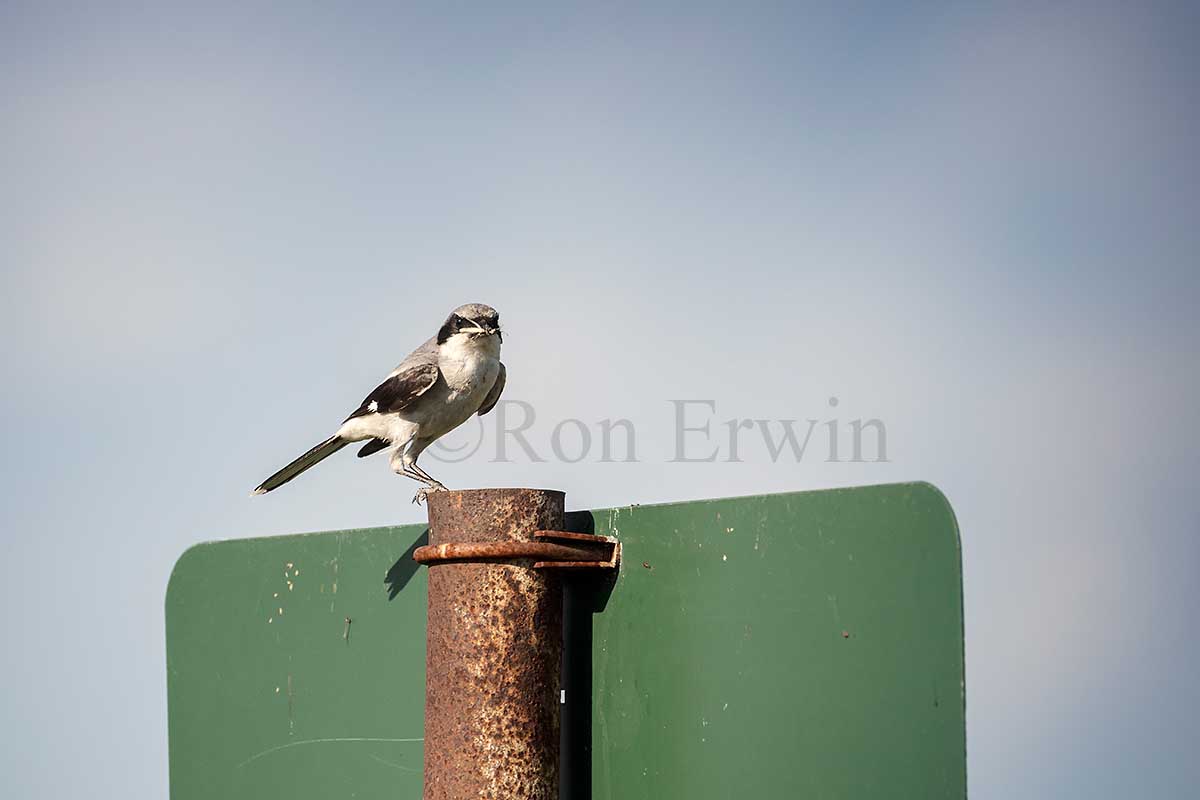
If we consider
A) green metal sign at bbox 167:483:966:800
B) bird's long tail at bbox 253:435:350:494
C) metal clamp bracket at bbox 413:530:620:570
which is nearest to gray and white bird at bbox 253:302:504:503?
bird's long tail at bbox 253:435:350:494

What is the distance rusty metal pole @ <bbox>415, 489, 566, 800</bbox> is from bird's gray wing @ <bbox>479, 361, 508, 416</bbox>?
13.3 ft

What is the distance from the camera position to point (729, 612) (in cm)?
246

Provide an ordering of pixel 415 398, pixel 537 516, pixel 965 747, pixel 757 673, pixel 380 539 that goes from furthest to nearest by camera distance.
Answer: pixel 415 398 < pixel 380 539 < pixel 537 516 < pixel 757 673 < pixel 965 747

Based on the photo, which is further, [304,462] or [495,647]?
[304,462]

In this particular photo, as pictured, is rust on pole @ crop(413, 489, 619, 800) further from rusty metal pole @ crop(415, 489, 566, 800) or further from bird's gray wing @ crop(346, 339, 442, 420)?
bird's gray wing @ crop(346, 339, 442, 420)

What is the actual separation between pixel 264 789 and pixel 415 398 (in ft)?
9.66

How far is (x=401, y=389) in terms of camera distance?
6.12 metres

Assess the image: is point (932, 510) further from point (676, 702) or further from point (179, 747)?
point (179, 747)

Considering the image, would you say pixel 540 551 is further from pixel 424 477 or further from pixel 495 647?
pixel 424 477

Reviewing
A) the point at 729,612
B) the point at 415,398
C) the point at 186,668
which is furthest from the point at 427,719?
the point at 415,398

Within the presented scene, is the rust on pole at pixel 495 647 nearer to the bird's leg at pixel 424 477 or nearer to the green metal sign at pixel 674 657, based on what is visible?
the green metal sign at pixel 674 657

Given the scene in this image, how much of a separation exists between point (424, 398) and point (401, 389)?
5.2 inches

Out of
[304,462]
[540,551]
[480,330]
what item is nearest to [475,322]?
[480,330]

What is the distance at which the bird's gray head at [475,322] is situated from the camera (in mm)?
6266
